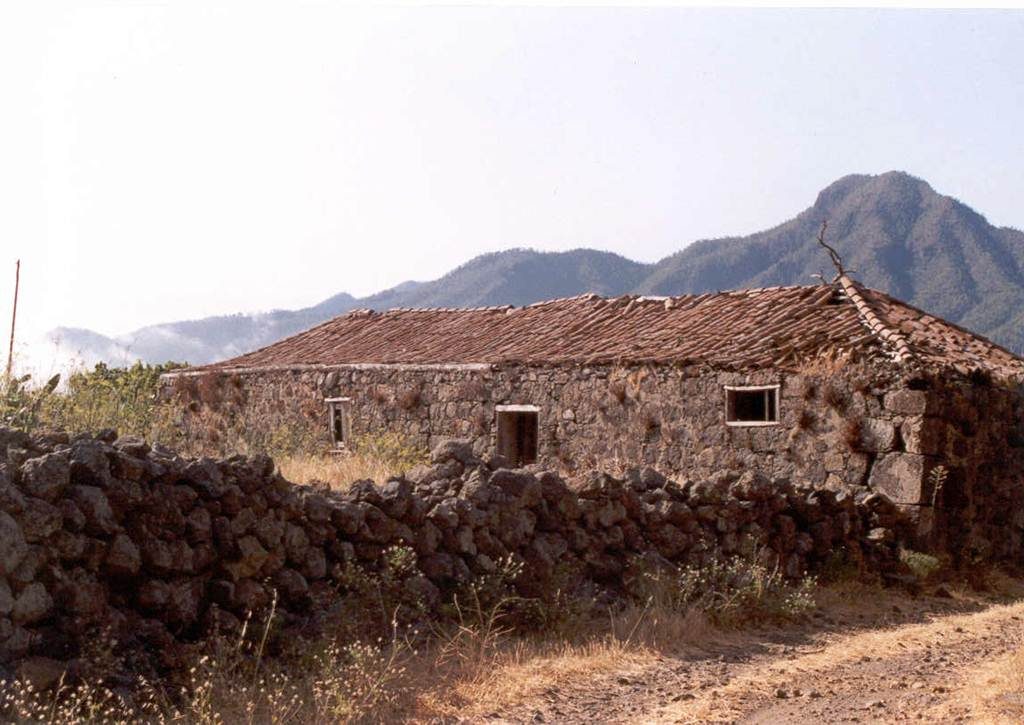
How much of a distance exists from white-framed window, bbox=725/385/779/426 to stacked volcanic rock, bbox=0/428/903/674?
3702 mm

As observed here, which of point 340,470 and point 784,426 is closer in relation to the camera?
point 340,470

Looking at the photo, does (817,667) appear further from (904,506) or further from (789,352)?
(789,352)

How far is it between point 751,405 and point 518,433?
153 inches

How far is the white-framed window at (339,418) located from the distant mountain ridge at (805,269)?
33964 mm

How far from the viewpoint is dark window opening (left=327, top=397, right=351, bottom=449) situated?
18125mm

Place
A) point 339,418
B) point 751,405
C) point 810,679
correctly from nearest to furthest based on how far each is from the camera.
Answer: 1. point 810,679
2. point 751,405
3. point 339,418

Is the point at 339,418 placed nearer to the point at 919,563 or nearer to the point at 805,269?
the point at 919,563

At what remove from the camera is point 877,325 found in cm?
1363

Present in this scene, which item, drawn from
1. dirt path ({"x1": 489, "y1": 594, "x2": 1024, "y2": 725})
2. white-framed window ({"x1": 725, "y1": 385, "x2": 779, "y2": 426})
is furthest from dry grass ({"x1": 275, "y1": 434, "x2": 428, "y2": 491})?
white-framed window ({"x1": 725, "y1": 385, "x2": 779, "y2": 426})

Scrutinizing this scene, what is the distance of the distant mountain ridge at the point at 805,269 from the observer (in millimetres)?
61688

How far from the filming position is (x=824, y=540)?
36.3ft

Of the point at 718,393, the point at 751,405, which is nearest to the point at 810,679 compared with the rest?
the point at 718,393

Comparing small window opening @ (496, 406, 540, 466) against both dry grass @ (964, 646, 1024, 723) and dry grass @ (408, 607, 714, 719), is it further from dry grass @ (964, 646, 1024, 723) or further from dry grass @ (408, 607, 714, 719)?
dry grass @ (964, 646, 1024, 723)

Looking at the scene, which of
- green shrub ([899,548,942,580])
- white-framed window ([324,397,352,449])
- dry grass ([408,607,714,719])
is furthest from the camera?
white-framed window ([324,397,352,449])
